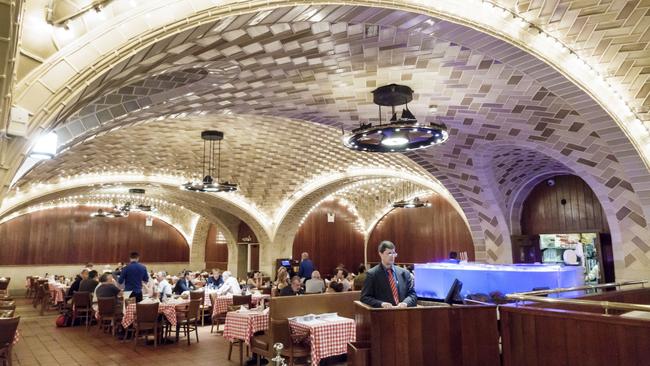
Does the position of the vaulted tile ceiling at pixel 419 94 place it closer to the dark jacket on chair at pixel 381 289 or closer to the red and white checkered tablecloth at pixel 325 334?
the dark jacket on chair at pixel 381 289

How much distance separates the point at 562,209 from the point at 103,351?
941cm

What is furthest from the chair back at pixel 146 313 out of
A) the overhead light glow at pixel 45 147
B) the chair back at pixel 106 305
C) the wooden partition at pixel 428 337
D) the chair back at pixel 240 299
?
the overhead light glow at pixel 45 147

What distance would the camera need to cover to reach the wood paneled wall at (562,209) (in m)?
8.83

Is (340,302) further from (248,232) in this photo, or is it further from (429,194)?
(248,232)

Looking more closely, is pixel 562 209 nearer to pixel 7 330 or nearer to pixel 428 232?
pixel 428 232

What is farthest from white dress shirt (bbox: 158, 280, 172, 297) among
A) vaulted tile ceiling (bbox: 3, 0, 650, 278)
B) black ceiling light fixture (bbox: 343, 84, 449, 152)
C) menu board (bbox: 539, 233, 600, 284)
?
menu board (bbox: 539, 233, 600, 284)

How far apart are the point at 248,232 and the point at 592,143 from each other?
558 inches

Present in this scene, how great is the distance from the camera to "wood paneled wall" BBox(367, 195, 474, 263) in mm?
13375

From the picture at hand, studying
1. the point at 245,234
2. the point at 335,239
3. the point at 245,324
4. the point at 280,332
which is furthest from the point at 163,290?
the point at 335,239

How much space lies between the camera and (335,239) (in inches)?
727

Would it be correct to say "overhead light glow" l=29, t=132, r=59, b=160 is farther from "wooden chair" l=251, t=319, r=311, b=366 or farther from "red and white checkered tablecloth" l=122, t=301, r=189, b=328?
"red and white checkered tablecloth" l=122, t=301, r=189, b=328

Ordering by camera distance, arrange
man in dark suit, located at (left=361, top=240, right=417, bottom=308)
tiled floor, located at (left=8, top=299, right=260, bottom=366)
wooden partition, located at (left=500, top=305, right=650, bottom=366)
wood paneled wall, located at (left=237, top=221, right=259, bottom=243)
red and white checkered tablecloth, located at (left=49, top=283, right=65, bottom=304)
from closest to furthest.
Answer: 1. wooden partition, located at (left=500, top=305, right=650, bottom=366)
2. man in dark suit, located at (left=361, top=240, right=417, bottom=308)
3. tiled floor, located at (left=8, top=299, right=260, bottom=366)
4. red and white checkered tablecloth, located at (left=49, top=283, right=65, bottom=304)
5. wood paneled wall, located at (left=237, top=221, right=259, bottom=243)

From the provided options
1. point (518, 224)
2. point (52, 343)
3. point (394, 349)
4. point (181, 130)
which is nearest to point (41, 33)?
point (394, 349)

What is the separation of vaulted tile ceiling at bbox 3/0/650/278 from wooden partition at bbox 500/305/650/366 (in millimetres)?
2481
